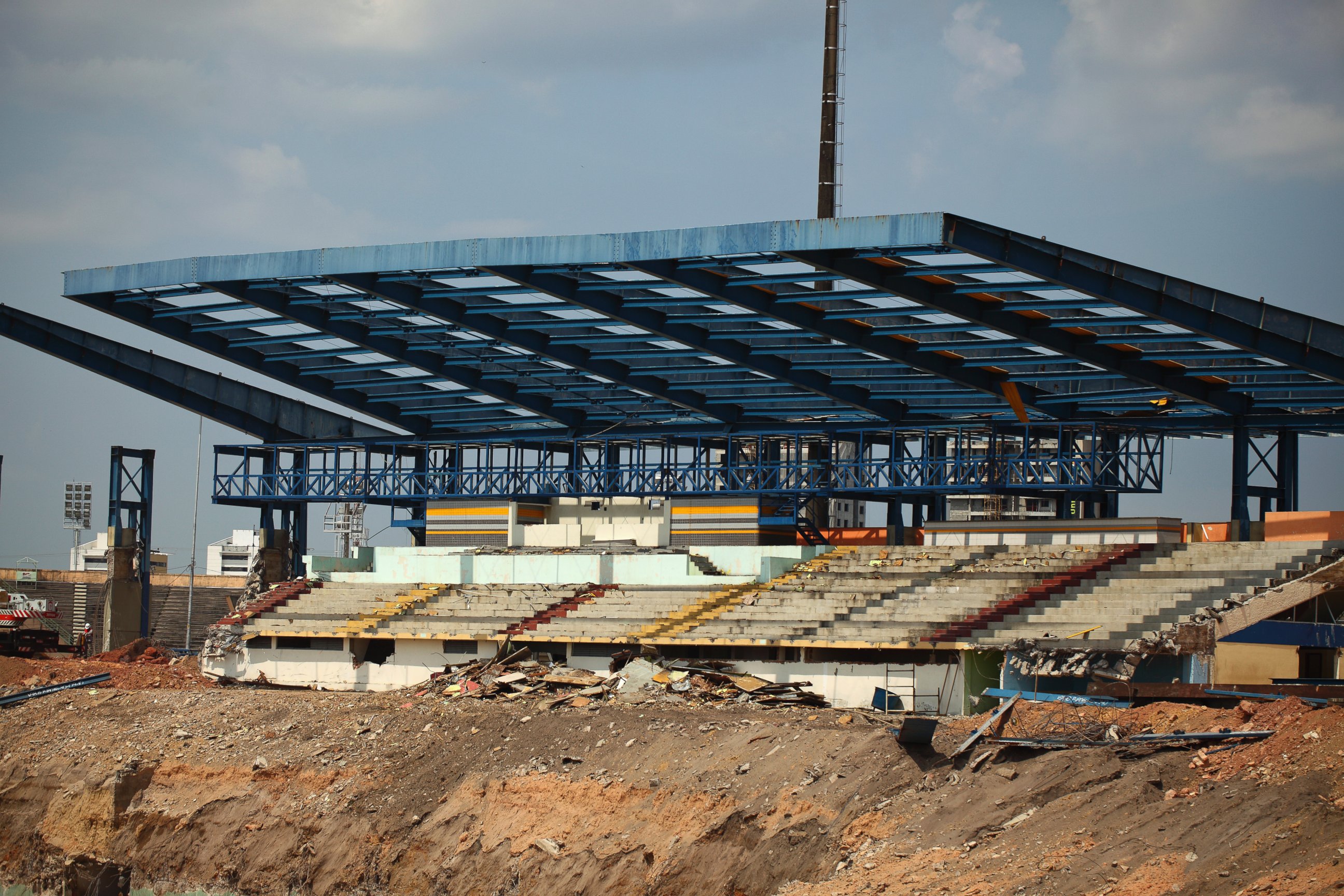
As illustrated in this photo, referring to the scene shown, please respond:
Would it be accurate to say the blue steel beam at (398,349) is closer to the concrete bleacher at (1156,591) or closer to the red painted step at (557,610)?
the red painted step at (557,610)

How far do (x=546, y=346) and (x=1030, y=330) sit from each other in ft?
45.8

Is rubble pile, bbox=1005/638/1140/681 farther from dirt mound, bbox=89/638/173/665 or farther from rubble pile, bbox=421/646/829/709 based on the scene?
dirt mound, bbox=89/638/173/665

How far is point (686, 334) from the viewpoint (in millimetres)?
39188

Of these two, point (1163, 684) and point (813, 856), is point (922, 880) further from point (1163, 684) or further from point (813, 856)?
point (1163, 684)

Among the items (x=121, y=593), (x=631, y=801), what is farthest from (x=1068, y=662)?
(x=121, y=593)

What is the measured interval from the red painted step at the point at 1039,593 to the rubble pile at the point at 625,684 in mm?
3560

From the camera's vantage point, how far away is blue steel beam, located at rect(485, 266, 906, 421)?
36.1 meters

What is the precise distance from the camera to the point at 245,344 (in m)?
45.6

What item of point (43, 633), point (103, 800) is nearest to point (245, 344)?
point (43, 633)

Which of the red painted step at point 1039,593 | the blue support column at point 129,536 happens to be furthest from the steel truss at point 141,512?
the red painted step at point 1039,593

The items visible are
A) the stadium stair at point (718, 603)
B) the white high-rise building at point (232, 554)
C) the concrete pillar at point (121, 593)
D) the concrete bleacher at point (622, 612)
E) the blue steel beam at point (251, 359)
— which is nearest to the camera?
the stadium stair at point (718, 603)

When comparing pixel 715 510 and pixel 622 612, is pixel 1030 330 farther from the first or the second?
pixel 715 510

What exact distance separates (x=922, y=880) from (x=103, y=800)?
751 inches

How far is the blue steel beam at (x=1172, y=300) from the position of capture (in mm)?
30250
